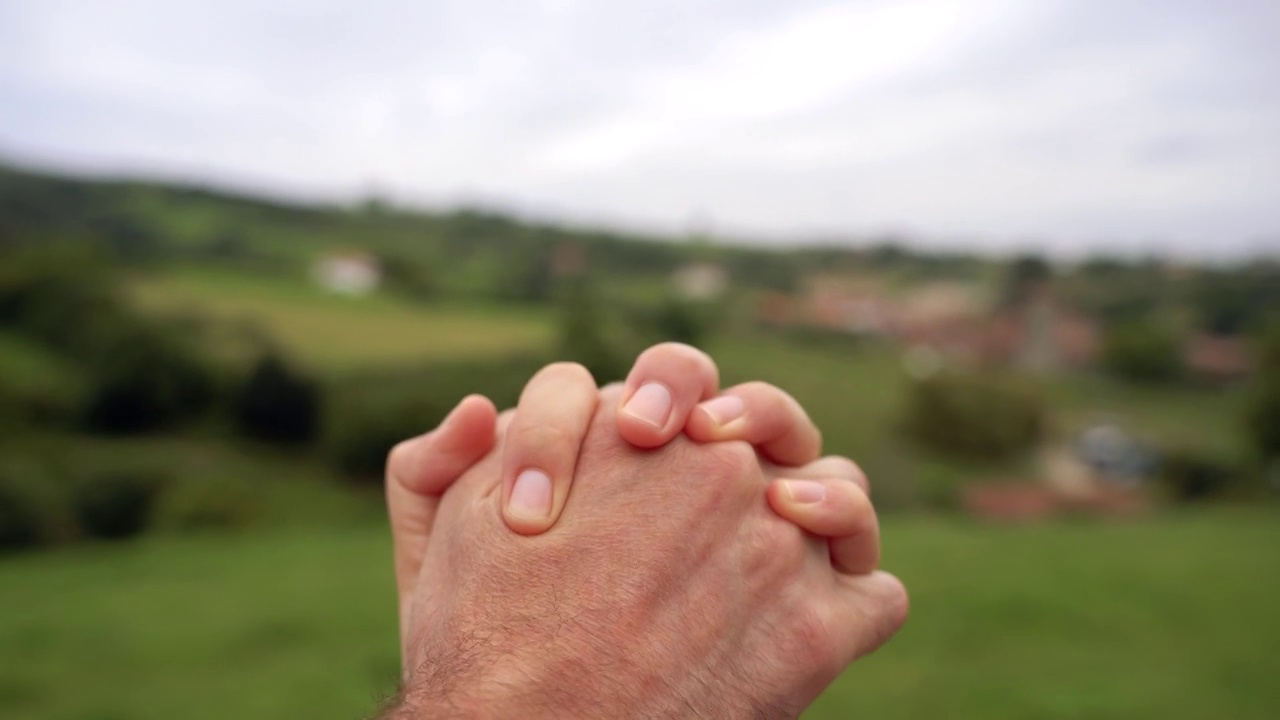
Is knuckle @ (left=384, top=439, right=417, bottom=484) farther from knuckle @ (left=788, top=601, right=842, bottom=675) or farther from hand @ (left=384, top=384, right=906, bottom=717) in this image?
knuckle @ (left=788, top=601, right=842, bottom=675)

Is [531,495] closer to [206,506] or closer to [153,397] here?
[206,506]

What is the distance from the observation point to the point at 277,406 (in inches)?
1112

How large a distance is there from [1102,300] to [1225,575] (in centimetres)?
3337

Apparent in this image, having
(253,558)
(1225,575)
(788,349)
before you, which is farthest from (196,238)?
(1225,575)

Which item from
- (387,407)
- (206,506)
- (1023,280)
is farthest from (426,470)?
(1023,280)

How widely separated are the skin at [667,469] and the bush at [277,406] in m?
27.7

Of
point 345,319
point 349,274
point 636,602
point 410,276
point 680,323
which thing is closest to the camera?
point 636,602

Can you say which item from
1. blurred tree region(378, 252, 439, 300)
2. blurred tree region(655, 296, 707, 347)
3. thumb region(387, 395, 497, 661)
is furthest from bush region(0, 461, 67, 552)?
thumb region(387, 395, 497, 661)

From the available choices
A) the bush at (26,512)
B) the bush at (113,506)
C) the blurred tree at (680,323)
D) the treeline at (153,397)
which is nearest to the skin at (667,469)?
the treeline at (153,397)

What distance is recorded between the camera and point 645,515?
1643 mm

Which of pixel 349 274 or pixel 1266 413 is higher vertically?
pixel 349 274

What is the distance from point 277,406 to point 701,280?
2072 cm

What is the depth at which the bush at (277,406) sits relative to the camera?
91.6ft

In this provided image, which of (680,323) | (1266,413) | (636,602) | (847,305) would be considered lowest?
(1266,413)
